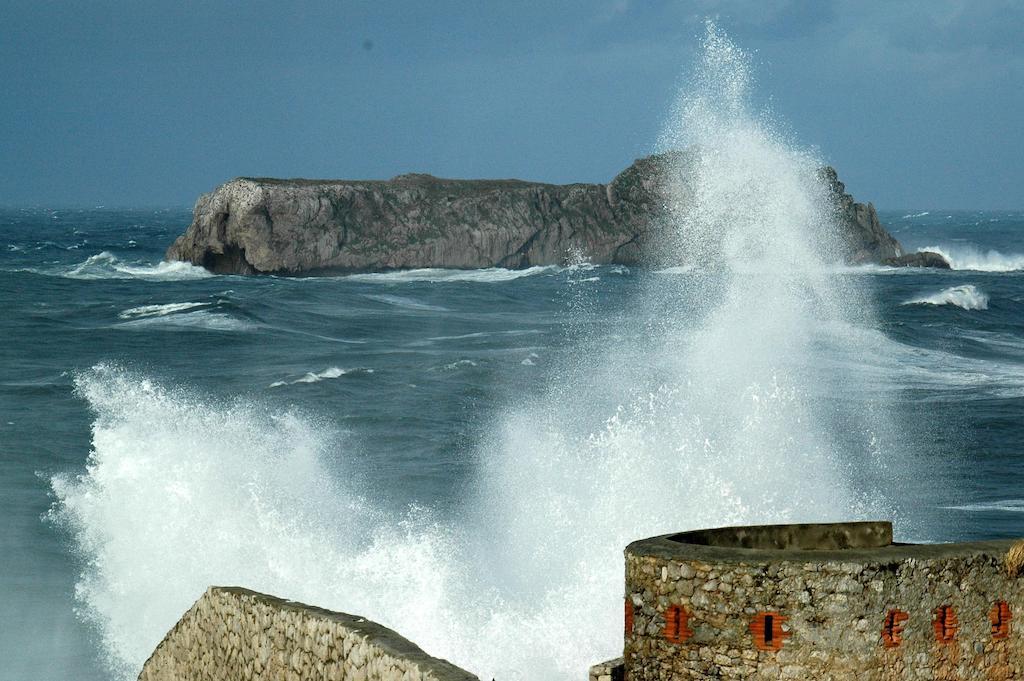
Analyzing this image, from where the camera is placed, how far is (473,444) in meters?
36.6

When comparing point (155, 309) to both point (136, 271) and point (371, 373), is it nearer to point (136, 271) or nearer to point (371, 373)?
point (371, 373)

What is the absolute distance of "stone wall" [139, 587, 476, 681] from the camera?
8.75 metres

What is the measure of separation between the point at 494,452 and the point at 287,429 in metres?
5.70

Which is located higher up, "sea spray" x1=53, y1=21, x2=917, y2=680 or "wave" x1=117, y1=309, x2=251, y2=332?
"wave" x1=117, y1=309, x2=251, y2=332

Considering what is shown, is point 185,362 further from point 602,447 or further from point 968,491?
point 968,491

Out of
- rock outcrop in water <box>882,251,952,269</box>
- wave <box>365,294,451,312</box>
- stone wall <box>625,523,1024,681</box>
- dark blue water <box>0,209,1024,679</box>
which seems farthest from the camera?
rock outcrop in water <box>882,251,952,269</box>

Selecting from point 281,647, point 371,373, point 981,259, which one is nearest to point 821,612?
point 281,647

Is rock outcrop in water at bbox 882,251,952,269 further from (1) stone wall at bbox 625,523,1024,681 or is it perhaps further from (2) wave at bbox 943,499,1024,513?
(1) stone wall at bbox 625,523,1024,681

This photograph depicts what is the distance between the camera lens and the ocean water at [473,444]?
2503 cm

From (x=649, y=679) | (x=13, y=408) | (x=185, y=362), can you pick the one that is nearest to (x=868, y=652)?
(x=649, y=679)

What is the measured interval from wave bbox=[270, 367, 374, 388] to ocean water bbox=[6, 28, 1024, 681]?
0.19m

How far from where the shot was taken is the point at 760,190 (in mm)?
A: 56125

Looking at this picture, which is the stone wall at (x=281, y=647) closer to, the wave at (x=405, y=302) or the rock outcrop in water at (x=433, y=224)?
the wave at (x=405, y=302)

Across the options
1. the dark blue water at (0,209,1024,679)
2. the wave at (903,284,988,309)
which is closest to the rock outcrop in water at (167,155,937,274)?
the dark blue water at (0,209,1024,679)
